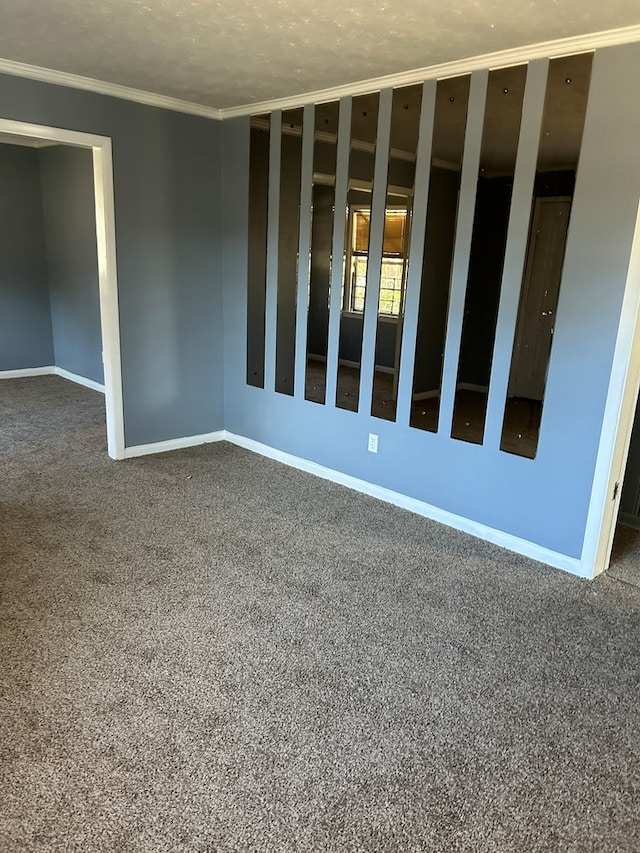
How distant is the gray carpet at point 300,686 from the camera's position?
1671 mm

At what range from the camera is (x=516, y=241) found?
2992 millimetres

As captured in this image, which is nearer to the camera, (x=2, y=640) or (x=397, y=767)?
(x=397, y=767)

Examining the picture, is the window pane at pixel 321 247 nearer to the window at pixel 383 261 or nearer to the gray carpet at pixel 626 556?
the window at pixel 383 261

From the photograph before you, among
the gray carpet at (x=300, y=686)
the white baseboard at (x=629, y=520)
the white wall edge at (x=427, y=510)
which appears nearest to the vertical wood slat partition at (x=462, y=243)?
the white wall edge at (x=427, y=510)

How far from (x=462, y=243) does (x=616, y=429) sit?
1232 millimetres

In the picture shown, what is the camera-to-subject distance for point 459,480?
3461 mm

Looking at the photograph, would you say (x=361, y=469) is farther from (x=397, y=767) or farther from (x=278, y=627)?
(x=397, y=767)

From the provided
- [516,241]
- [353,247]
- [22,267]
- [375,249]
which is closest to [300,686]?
[516,241]

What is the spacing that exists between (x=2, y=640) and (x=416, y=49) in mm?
3126

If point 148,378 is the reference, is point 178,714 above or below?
below

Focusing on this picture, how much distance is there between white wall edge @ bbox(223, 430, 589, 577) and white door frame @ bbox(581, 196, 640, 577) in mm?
140

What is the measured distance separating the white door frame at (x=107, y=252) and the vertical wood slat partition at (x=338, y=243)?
1472mm

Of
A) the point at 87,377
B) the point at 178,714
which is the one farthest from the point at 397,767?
the point at 87,377

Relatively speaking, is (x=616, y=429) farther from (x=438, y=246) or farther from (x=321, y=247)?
(x=321, y=247)
